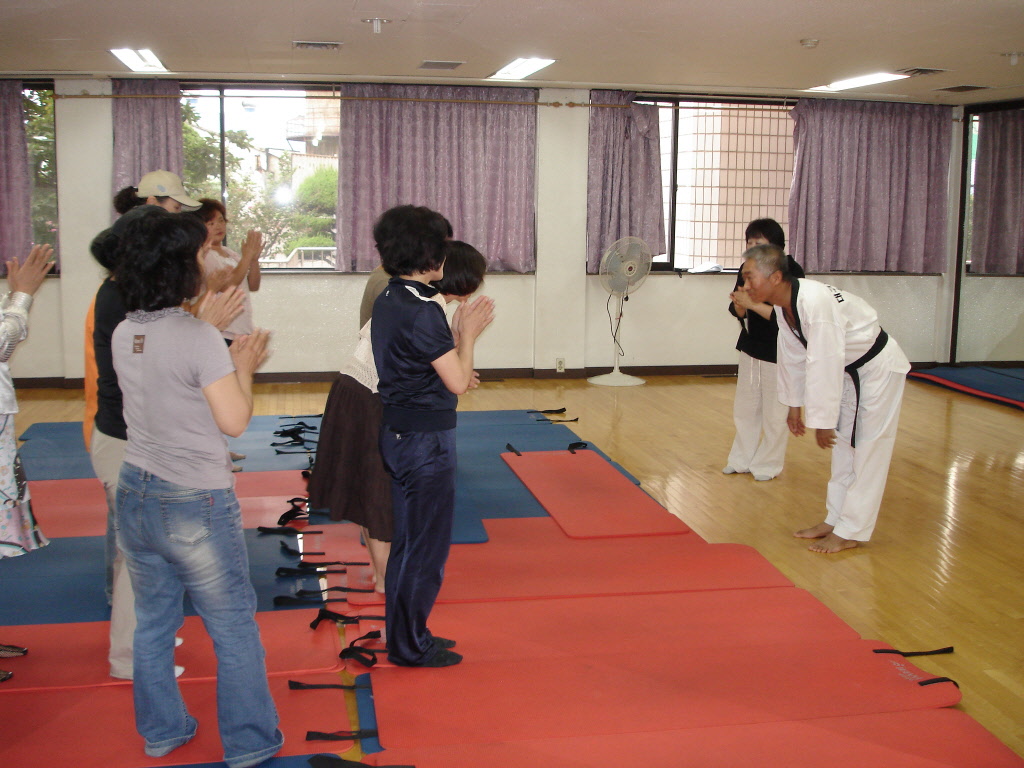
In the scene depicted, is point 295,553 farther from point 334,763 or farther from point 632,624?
point 334,763

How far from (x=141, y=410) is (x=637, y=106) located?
22.2 feet

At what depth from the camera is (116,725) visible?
2408mm

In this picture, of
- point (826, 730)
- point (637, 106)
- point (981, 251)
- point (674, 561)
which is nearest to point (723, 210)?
point (637, 106)

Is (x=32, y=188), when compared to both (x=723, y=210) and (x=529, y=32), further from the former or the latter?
(x=723, y=210)

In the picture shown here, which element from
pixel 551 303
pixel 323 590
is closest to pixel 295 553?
pixel 323 590

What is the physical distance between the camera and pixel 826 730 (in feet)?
7.91

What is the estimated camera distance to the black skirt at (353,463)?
3057 millimetres

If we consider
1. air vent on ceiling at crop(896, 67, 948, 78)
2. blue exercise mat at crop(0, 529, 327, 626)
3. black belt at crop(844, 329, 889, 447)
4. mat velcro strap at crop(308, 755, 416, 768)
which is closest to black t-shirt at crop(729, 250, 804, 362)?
black belt at crop(844, 329, 889, 447)

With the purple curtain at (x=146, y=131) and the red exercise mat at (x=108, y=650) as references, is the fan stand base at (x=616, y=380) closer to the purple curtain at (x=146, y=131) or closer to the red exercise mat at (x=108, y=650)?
the purple curtain at (x=146, y=131)

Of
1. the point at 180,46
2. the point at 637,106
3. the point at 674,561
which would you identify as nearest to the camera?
the point at 674,561

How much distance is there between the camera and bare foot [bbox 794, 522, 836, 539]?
411cm

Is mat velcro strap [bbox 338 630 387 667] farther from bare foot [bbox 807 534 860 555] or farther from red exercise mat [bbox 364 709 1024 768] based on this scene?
bare foot [bbox 807 534 860 555]

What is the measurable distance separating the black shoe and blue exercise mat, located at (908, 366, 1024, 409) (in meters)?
5.85

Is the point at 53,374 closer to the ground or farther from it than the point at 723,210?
closer to the ground
